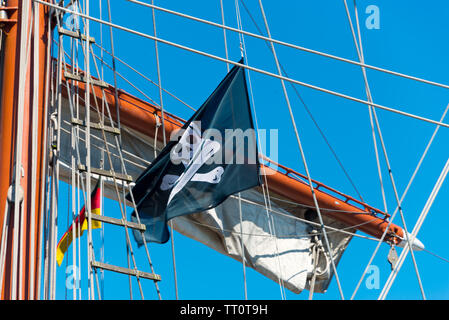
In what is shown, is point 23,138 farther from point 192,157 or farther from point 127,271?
point 192,157

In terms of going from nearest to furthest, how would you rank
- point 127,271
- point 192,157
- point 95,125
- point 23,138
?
point 23,138, point 127,271, point 95,125, point 192,157

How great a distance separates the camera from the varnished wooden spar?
507 inches

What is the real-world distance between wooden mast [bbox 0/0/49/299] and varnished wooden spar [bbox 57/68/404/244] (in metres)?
3.52

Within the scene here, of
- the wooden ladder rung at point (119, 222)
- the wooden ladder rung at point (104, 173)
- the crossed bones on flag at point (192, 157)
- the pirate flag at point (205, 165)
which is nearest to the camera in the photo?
the wooden ladder rung at point (119, 222)

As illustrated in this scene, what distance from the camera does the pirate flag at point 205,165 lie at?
916 centimetres

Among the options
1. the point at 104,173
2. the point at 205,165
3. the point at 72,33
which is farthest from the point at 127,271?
the point at 72,33

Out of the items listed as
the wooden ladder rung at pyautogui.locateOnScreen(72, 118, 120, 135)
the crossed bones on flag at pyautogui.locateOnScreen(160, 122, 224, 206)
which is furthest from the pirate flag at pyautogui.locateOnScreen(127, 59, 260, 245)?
the wooden ladder rung at pyautogui.locateOnScreen(72, 118, 120, 135)

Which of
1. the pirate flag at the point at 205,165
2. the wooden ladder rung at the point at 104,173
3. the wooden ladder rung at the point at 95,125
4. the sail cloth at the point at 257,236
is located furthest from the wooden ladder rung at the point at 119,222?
the sail cloth at the point at 257,236

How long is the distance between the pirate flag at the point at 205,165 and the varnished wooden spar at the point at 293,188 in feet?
9.84

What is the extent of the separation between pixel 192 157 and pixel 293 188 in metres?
4.81

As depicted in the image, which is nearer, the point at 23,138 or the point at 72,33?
the point at 23,138

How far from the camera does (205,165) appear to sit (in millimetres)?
9430

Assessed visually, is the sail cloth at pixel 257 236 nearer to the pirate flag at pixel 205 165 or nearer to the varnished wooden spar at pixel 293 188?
the varnished wooden spar at pixel 293 188

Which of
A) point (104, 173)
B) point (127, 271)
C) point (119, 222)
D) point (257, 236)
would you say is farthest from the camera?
point (257, 236)
